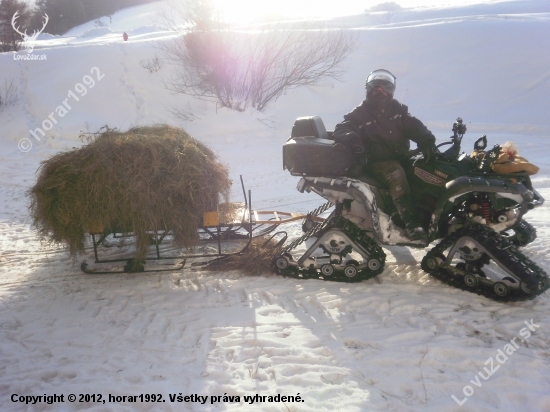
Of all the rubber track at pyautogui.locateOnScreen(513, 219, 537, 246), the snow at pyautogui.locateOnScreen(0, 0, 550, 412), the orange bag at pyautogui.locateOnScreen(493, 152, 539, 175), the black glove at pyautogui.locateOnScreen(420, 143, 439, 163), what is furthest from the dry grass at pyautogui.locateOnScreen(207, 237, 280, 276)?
the rubber track at pyautogui.locateOnScreen(513, 219, 537, 246)

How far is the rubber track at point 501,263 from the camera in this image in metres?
3.60

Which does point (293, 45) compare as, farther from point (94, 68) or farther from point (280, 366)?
point (280, 366)

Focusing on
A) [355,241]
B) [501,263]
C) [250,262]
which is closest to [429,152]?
[355,241]

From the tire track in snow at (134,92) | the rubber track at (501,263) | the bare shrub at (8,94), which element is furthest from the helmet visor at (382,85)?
the bare shrub at (8,94)

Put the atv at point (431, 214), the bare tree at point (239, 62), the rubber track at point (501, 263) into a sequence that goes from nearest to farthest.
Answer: the rubber track at point (501, 263) < the atv at point (431, 214) < the bare tree at point (239, 62)

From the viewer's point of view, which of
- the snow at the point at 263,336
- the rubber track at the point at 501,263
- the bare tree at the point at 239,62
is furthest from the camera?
the bare tree at the point at 239,62

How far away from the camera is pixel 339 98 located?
61.9 ft

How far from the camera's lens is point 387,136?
4.56 metres

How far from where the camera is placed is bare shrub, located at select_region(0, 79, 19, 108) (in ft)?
52.5

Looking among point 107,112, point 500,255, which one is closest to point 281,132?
point 107,112

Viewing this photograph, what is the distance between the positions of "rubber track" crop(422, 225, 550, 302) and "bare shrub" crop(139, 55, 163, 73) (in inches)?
681

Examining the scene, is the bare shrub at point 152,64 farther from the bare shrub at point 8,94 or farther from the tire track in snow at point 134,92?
the bare shrub at point 8,94

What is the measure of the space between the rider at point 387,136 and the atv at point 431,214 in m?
0.09

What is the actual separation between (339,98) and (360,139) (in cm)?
1520
